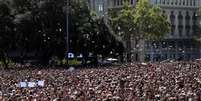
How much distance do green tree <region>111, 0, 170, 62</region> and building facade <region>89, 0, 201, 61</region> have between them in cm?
1597

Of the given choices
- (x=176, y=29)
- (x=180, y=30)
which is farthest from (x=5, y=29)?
(x=180, y=30)

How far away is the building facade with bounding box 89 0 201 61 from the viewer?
12706 cm

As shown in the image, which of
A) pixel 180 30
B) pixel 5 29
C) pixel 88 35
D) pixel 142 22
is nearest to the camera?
pixel 5 29

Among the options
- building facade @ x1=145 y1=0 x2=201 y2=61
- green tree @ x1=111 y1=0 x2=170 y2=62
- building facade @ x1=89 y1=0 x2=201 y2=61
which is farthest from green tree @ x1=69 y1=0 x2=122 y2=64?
building facade @ x1=145 y1=0 x2=201 y2=61

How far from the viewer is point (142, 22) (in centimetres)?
10531

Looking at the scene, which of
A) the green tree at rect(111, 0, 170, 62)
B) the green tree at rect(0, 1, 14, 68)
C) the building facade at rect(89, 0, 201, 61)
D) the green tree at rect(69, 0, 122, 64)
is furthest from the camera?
the building facade at rect(89, 0, 201, 61)

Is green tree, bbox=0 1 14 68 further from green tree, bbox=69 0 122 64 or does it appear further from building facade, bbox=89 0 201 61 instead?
building facade, bbox=89 0 201 61

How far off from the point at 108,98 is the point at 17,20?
176 ft

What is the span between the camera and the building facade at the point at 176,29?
127 m

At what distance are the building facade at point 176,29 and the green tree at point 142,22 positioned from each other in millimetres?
15971

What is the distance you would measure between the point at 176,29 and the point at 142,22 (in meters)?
33.2

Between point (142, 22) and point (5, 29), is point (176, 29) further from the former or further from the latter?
point (5, 29)

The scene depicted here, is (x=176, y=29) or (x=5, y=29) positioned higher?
(x=5, y=29)

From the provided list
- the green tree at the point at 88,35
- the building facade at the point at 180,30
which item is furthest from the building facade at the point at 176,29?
the green tree at the point at 88,35
